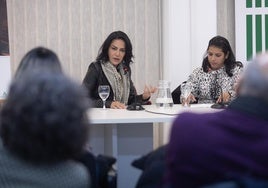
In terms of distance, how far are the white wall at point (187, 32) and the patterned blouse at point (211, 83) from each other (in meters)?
0.56

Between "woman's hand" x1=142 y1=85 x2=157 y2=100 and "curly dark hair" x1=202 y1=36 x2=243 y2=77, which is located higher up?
"curly dark hair" x1=202 y1=36 x2=243 y2=77

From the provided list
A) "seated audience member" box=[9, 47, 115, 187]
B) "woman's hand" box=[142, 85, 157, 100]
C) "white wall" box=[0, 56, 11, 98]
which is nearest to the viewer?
"seated audience member" box=[9, 47, 115, 187]

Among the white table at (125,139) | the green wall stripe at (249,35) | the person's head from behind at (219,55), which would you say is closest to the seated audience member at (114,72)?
the white table at (125,139)

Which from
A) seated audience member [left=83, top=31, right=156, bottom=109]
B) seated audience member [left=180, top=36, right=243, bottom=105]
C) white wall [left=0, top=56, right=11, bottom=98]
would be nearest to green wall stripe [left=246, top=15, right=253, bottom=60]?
seated audience member [left=180, top=36, right=243, bottom=105]

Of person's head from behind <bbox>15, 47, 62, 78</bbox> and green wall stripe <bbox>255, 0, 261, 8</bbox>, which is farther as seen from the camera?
green wall stripe <bbox>255, 0, 261, 8</bbox>

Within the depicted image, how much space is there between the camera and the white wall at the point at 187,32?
407cm

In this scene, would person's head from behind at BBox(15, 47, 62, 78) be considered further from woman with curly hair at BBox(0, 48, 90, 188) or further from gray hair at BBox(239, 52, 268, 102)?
gray hair at BBox(239, 52, 268, 102)

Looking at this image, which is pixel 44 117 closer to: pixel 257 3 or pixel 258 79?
pixel 258 79

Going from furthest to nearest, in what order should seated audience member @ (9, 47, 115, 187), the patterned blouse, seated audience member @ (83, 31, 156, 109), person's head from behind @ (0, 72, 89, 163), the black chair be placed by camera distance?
the patterned blouse
seated audience member @ (83, 31, 156, 109)
seated audience member @ (9, 47, 115, 187)
person's head from behind @ (0, 72, 89, 163)
the black chair

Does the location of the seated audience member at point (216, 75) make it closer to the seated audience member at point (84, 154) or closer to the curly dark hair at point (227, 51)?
the curly dark hair at point (227, 51)

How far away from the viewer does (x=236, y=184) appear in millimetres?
964

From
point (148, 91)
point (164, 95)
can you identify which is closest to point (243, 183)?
point (164, 95)

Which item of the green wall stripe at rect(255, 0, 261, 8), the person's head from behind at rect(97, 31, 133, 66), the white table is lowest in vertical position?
the white table

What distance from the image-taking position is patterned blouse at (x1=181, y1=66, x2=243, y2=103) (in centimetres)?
340
